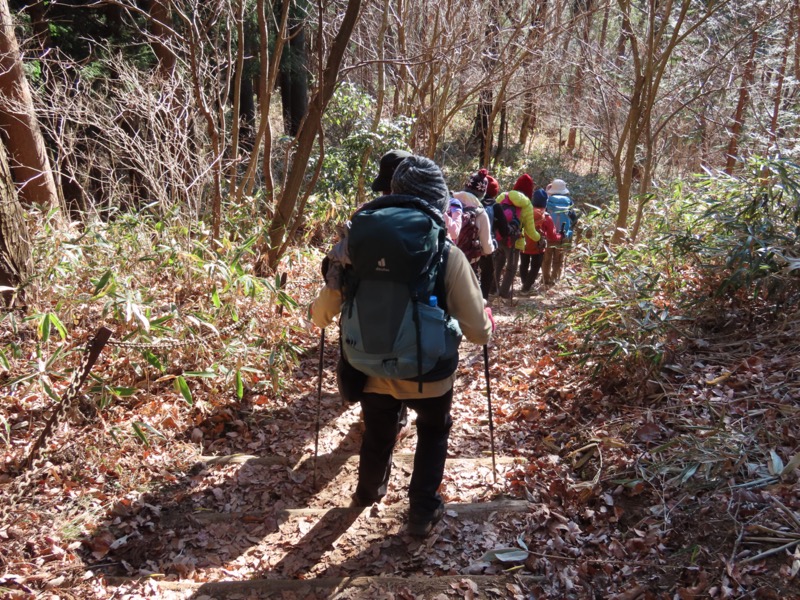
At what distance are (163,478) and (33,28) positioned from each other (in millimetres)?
7870

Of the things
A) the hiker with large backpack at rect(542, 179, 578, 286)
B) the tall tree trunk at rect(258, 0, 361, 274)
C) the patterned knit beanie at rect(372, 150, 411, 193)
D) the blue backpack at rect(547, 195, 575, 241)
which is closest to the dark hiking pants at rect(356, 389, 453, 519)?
the patterned knit beanie at rect(372, 150, 411, 193)

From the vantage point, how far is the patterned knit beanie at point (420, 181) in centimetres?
298

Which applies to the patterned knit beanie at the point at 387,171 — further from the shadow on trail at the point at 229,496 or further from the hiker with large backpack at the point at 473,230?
the hiker with large backpack at the point at 473,230

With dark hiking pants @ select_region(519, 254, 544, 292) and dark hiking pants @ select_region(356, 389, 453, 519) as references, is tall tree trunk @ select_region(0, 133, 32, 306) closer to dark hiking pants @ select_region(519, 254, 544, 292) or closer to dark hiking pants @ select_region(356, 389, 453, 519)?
dark hiking pants @ select_region(356, 389, 453, 519)

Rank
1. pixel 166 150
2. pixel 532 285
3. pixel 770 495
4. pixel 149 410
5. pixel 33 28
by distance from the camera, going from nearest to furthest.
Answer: pixel 770 495 < pixel 149 410 < pixel 166 150 < pixel 33 28 < pixel 532 285

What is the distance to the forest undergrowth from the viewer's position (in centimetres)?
286

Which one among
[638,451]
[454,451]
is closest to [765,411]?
[638,451]

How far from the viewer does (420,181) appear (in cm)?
298

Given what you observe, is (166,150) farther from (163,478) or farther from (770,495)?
(770,495)

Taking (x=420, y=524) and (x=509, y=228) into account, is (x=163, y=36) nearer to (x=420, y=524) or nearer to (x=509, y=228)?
(x=509, y=228)

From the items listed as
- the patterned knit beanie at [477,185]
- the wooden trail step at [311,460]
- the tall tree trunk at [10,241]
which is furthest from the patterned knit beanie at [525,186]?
the tall tree trunk at [10,241]

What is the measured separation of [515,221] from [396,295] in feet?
18.3

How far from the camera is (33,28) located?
8.42 m

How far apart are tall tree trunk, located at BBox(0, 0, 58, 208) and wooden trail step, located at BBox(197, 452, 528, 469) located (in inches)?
145
